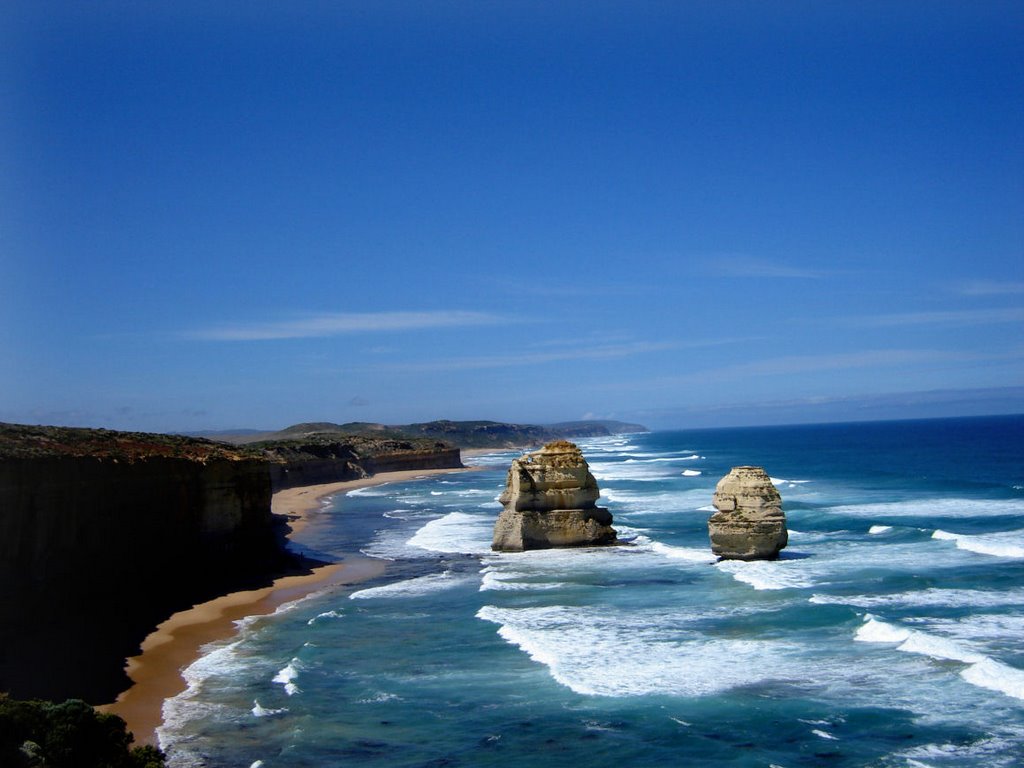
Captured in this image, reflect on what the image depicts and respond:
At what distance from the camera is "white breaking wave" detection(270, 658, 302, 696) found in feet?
58.3

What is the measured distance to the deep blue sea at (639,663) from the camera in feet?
47.7

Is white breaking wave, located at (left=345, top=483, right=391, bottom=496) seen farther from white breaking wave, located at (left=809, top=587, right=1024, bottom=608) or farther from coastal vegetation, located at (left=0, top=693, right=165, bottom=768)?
coastal vegetation, located at (left=0, top=693, right=165, bottom=768)

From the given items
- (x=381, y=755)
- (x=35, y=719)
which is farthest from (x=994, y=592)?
(x=35, y=719)

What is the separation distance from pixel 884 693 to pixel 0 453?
18.5 meters

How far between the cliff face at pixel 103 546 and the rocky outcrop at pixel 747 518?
15.0 m

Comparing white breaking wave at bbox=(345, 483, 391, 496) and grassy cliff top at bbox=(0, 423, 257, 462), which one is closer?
grassy cliff top at bbox=(0, 423, 257, 462)

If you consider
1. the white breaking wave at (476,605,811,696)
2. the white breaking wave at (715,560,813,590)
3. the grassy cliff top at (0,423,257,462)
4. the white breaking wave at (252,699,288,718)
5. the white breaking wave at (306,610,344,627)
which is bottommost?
the white breaking wave at (306,610,344,627)

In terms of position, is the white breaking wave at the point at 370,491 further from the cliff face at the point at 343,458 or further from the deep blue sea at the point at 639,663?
the deep blue sea at the point at 639,663

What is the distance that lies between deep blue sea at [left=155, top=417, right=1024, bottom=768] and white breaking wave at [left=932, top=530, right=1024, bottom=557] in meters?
0.21

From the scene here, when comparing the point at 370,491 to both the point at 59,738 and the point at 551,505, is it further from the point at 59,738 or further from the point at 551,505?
the point at 59,738

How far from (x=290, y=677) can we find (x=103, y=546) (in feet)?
28.3

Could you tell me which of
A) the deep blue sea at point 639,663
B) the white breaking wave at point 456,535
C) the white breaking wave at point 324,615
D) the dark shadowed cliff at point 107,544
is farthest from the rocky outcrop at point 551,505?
the white breaking wave at point 324,615

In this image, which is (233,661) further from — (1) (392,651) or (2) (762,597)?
(2) (762,597)

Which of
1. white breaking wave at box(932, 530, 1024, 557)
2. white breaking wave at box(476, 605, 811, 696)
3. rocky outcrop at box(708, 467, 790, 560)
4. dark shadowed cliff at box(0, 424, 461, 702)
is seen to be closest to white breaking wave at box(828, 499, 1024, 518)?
white breaking wave at box(932, 530, 1024, 557)
